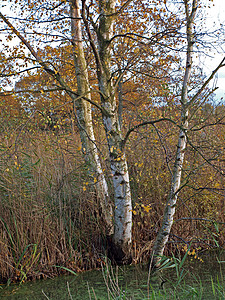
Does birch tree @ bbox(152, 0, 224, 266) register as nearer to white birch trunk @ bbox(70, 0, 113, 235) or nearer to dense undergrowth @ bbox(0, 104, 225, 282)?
dense undergrowth @ bbox(0, 104, 225, 282)

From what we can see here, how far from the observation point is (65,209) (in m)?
4.61

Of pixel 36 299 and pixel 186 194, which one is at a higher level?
pixel 186 194

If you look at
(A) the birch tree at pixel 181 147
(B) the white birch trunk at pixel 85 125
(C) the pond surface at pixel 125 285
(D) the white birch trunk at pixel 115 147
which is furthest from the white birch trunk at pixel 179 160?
(B) the white birch trunk at pixel 85 125

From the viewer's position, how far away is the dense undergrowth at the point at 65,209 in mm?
4211

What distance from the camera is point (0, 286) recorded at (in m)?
3.98

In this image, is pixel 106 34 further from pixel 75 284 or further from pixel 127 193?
pixel 75 284

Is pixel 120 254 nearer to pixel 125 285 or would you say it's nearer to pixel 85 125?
pixel 125 285

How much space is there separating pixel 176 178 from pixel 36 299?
2.23 meters

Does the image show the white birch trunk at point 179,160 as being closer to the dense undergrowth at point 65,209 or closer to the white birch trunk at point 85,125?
the dense undergrowth at point 65,209

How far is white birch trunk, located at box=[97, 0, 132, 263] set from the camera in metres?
4.30

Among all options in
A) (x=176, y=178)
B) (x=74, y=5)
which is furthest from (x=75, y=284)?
(x=74, y=5)

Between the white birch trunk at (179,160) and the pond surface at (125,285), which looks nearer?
the pond surface at (125,285)

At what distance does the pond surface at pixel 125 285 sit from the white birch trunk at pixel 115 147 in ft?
1.27

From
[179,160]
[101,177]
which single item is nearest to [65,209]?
[101,177]
